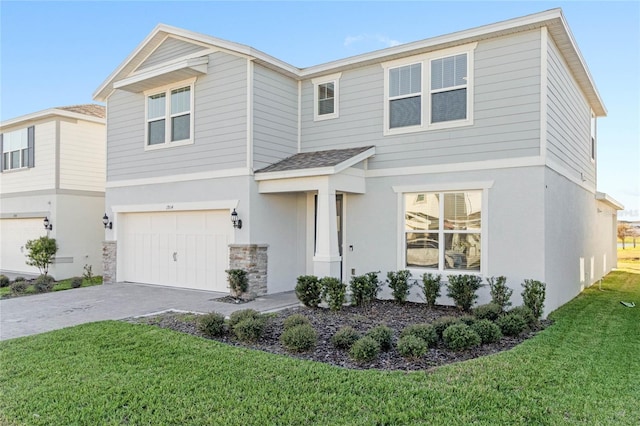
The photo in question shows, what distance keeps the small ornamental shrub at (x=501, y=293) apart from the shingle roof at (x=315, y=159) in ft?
13.2

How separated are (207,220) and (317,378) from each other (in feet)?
25.6

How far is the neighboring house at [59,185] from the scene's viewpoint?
15.8 m

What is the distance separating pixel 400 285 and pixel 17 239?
616 inches

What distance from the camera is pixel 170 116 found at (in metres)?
12.6

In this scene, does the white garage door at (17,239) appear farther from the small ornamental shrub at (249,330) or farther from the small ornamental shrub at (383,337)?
the small ornamental shrub at (383,337)

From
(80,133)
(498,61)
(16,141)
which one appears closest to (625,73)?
(498,61)

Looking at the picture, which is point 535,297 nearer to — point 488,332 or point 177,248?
point 488,332

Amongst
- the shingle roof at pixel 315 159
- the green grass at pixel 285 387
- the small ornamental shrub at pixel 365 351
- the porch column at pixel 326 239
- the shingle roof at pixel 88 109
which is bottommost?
the green grass at pixel 285 387

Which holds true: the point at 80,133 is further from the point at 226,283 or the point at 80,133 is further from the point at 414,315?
the point at 414,315

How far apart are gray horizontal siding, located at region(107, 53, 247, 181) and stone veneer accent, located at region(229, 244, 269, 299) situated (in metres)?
2.07

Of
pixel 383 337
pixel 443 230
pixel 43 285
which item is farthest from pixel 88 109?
pixel 383 337

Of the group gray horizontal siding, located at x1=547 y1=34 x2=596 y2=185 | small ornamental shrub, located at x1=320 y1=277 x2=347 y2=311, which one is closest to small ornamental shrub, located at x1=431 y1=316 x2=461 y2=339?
small ornamental shrub, located at x1=320 y1=277 x2=347 y2=311

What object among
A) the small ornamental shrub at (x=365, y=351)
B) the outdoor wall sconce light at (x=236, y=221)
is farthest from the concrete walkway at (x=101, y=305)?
the small ornamental shrub at (x=365, y=351)

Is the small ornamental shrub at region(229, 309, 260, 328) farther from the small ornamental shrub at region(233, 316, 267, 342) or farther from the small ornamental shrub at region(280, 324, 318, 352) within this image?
the small ornamental shrub at region(280, 324, 318, 352)
